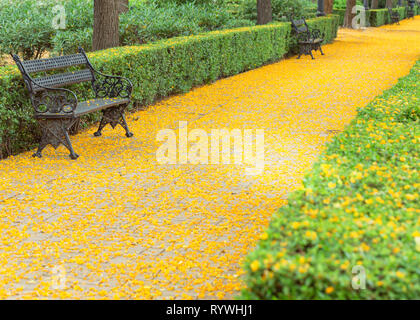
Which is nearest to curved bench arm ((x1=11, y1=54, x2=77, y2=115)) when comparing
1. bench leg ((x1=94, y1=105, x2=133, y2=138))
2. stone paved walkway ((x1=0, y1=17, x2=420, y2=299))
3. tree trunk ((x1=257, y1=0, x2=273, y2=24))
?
stone paved walkway ((x1=0, y1=17, x2=420, y2=299))

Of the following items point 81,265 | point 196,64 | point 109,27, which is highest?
point 109,27

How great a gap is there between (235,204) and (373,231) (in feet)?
8.97

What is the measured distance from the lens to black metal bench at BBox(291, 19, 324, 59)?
56.3ft

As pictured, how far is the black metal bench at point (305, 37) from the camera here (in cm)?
1717

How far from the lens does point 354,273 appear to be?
2293mm

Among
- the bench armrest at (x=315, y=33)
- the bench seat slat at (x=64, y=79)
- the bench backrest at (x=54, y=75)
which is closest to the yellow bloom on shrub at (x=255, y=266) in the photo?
the bench backrest at (x=54, y=75)

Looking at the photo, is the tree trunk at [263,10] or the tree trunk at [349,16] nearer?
the tree trunk at [263,10]

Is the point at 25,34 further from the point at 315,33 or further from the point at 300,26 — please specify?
the point at 315,33

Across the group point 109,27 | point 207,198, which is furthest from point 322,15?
point 207,198

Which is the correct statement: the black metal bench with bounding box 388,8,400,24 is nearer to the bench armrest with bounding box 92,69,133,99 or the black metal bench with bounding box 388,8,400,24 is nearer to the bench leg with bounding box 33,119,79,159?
the bench armrest with bounding box 92,69,133,99

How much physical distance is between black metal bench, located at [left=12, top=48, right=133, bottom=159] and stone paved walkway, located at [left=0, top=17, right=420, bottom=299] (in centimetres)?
32

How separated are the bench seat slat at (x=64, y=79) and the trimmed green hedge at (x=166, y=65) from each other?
0.75 ft

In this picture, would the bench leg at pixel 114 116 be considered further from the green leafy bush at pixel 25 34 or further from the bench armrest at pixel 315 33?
the bench armrest at pixel 315 33

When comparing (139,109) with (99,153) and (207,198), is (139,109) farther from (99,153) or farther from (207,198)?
(207,198)
